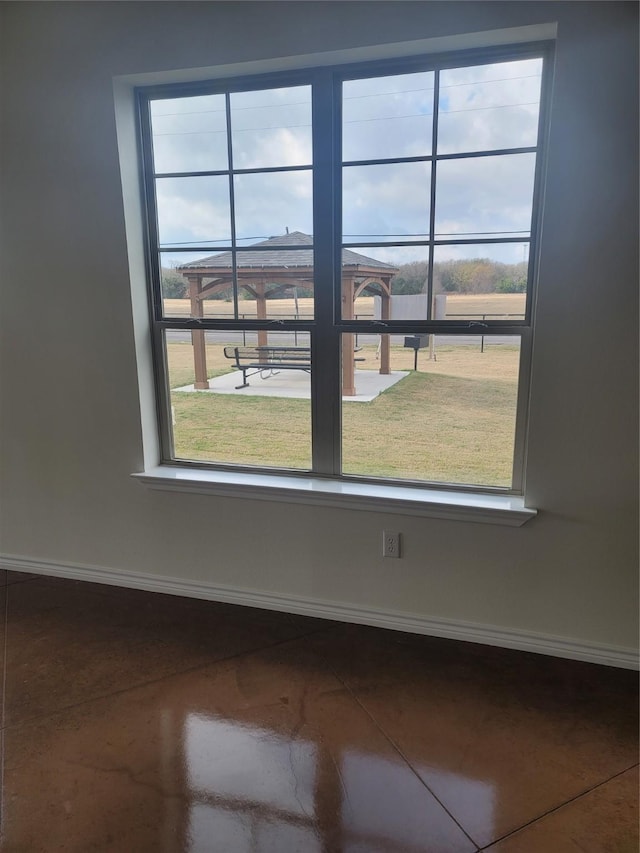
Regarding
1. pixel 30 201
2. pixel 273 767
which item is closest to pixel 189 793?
pixel 273 767

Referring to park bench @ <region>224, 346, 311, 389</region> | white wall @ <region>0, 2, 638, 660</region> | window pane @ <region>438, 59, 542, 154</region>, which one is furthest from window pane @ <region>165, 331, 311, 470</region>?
window pane @ <region>438, 59, 542, 154</region>

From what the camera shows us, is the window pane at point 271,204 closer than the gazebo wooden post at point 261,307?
Yes

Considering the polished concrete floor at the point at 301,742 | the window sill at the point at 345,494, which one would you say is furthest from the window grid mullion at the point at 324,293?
the polished concrete floor at the point at 301,742

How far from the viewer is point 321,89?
86.4 inches

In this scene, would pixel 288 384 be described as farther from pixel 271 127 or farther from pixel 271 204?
pixel 271 127

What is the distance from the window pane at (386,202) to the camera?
7.03 feet

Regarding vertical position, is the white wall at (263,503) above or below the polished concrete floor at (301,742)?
above

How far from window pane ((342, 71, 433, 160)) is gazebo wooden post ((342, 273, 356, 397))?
484 millimetres

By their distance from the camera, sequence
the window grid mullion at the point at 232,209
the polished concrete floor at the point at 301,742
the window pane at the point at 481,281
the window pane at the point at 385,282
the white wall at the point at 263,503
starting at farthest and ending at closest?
the window grid mullion at the point at 232,209 → the window pane at the point at 385,282 → the window pane at the point at 481,281 → the white wall at the point at 263,503 → the polished concrete floor at the point at 301,742

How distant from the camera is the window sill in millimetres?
2168

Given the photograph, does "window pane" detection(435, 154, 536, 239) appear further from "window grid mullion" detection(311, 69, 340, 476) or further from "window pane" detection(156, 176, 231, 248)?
"window pane" detection(156, 176, 231, 248)

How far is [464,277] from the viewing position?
2.14 metres

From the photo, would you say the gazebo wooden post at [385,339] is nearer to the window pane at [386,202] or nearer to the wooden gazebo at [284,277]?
the wooden gazebo at [284,277]

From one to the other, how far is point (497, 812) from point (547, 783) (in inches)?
7.5
